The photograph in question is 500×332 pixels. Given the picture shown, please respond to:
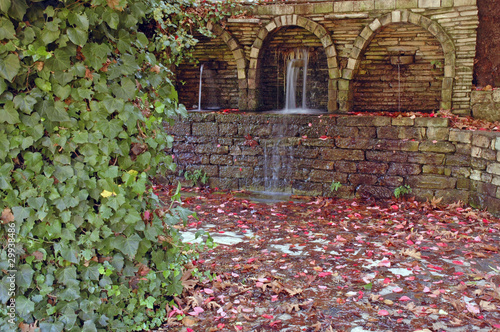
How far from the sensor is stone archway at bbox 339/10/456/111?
265 inches

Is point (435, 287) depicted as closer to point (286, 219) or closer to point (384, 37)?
point (286, 219)

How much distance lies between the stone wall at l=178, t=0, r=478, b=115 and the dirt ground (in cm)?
36

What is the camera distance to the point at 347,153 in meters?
6.70

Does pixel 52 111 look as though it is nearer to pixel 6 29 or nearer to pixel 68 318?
pixel 6 29

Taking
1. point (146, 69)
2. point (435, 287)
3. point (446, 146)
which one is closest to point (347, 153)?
point (446, 146)

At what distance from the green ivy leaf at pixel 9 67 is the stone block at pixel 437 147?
553cm

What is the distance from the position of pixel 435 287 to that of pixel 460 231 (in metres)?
1.77

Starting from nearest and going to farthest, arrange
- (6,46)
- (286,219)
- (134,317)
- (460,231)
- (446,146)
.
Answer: (6,46) → (134,317) → (460,231) → (286,219) → (446,146)

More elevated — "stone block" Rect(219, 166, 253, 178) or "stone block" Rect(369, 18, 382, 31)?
"stone block" Rect(369, 18, 382, 31)

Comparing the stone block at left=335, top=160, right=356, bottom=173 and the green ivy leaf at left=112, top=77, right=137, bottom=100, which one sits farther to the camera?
the stone block at left=335, top=160, right=356, bottom=173

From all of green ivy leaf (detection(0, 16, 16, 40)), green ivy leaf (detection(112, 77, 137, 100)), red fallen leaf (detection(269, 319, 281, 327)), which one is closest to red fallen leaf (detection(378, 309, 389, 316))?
red fallen leaf (detection(269, 319, 281, 327))

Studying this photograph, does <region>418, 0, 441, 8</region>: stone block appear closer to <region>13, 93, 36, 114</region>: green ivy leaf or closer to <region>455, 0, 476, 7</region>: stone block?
<region>455, 0, 476, 7</region>: stone block

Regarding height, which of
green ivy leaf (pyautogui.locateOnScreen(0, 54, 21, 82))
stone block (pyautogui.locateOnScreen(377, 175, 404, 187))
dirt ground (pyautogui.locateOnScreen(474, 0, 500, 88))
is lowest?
stone block (pyautogui.locateOnScreen(377, 175, 404, 187))

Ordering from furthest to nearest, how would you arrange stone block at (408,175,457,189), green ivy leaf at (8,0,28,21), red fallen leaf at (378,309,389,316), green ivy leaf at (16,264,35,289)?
stone block at (408,175,457,189), red fallen leaf at (378,309,389,316), green ivy leaf at (16,264,35,289), green ivy leaf at (8,0,28,21)
